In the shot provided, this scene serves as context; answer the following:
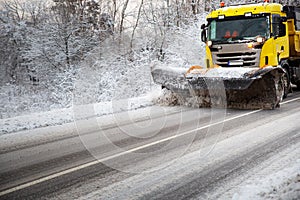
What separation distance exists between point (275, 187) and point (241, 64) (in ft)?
21.0

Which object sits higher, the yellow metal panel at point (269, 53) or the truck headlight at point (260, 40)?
the truck headlight at point (260, 40)

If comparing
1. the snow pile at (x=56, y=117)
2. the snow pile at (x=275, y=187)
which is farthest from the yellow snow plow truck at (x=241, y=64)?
the snow pile at (x=275, y=187)

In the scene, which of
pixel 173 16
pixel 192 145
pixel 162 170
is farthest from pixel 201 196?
pixel 173 16

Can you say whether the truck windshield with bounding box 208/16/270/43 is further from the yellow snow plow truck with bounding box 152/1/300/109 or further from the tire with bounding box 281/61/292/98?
the tire with bounding box 281/61/292/98

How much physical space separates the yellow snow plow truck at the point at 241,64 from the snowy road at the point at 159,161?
1170 millimetres

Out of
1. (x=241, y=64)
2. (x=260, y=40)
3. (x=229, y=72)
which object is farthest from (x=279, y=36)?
(x=229, y=72)

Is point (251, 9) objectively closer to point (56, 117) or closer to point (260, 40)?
point (260, 40)

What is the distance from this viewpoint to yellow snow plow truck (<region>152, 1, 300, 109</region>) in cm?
800

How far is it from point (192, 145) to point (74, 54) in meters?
17.8

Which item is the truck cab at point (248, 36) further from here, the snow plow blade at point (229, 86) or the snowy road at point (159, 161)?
the snowy road at point (159, 161)

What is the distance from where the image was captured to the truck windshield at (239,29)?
9438mm

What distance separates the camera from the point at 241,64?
9375 mm

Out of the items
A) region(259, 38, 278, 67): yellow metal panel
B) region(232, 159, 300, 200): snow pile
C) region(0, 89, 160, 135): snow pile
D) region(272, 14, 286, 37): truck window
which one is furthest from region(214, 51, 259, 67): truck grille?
region(232, 159, 300, 200): snow pile

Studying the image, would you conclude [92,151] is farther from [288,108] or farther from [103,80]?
[103,80]
